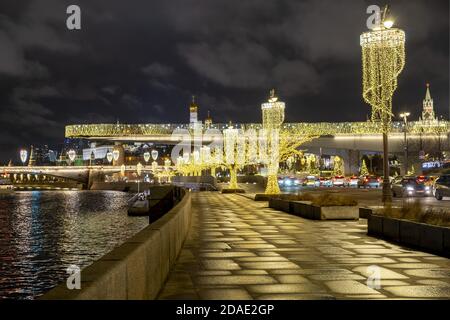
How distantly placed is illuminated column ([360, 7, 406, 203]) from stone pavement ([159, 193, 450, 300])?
9910 mm

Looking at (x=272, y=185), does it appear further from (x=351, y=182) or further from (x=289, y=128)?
(x=289, y=128)

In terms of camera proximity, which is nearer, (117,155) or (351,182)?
(351,182)

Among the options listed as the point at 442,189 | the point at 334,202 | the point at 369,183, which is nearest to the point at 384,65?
the point at 334,202

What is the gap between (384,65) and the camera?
26.9m

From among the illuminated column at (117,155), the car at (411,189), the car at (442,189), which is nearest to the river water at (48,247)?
the car at (411,189)

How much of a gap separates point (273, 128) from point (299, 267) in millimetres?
28798

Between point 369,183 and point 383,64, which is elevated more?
point 383,64

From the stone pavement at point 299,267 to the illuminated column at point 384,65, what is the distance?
32.5 ft

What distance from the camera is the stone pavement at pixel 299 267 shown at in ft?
29.6

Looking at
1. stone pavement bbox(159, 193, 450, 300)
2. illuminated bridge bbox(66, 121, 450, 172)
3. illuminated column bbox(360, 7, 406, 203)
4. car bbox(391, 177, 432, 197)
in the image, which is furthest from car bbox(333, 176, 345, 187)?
stone pavement bbox(159, 193, 450, 300)

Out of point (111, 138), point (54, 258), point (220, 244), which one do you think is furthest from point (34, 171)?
point (220, 244)

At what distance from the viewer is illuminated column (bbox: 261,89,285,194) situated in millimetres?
39125
